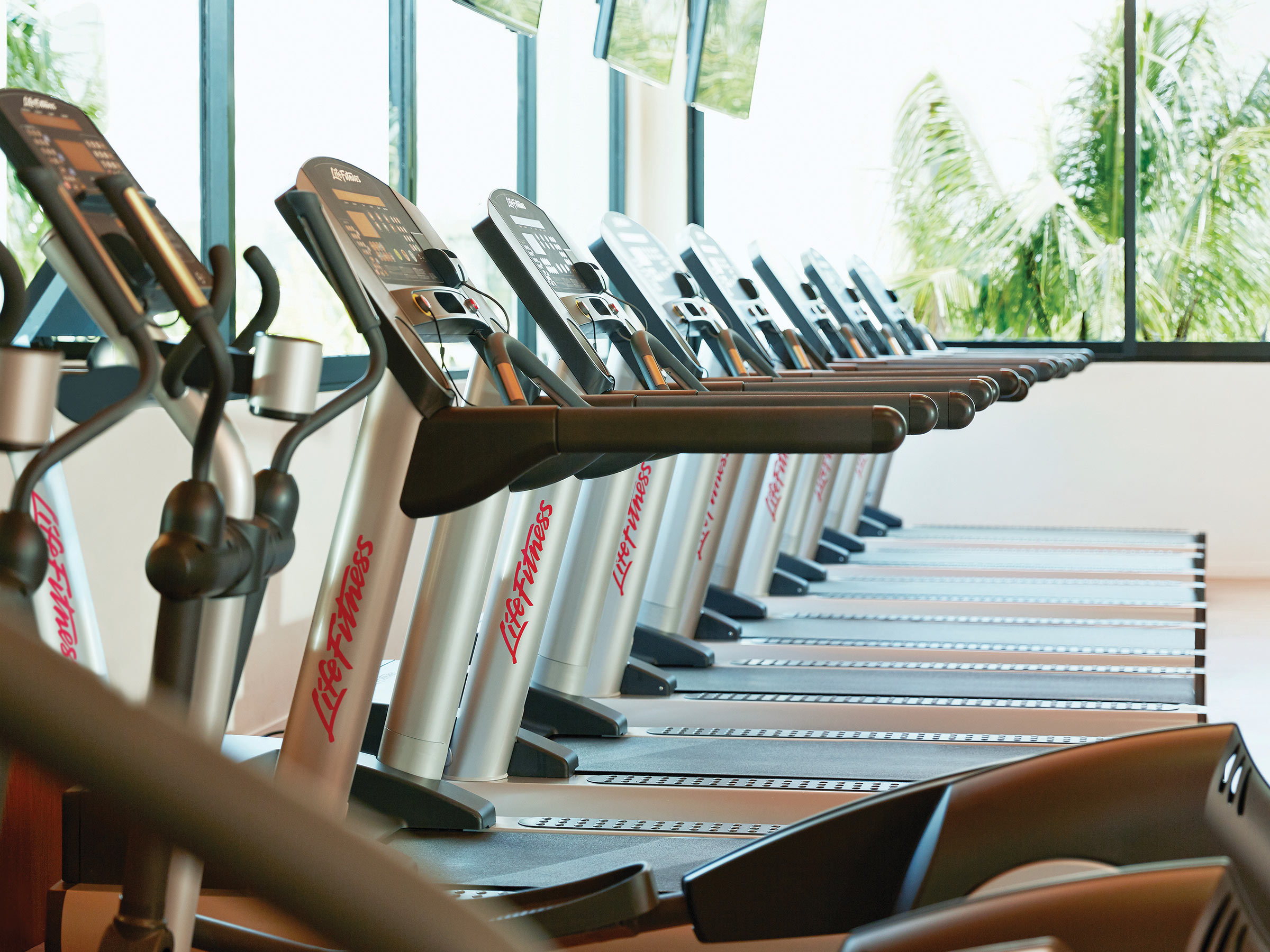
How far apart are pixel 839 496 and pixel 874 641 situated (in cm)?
180

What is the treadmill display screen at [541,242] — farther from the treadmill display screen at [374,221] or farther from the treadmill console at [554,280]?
the treadmill display screen at [374,221]

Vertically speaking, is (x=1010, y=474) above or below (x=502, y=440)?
below

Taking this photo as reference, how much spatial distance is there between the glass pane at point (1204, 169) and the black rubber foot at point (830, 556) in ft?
7.03

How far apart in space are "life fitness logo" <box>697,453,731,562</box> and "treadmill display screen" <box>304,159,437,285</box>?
5.57 feet

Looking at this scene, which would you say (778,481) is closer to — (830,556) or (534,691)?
(830,556)

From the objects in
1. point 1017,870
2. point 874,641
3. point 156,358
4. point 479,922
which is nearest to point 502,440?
point 156,358

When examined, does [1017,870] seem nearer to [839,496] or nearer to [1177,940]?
[1177,940]

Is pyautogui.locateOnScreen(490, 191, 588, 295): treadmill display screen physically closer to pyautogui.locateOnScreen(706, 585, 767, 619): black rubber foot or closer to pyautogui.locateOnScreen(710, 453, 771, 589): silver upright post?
pyautogui.locateOnScreen(710, 453, 771, 589): silver upright post

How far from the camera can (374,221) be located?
2.11 metres

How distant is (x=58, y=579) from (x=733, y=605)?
2.71m

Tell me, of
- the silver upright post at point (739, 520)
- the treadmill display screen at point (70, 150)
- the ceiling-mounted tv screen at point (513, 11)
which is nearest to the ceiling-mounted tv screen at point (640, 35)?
the ceiling-mounted tv screen at point (513, 11)

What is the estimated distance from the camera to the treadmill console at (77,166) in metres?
1.43

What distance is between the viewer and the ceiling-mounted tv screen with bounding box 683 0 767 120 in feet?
15.8

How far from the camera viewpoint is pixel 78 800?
204 cm
